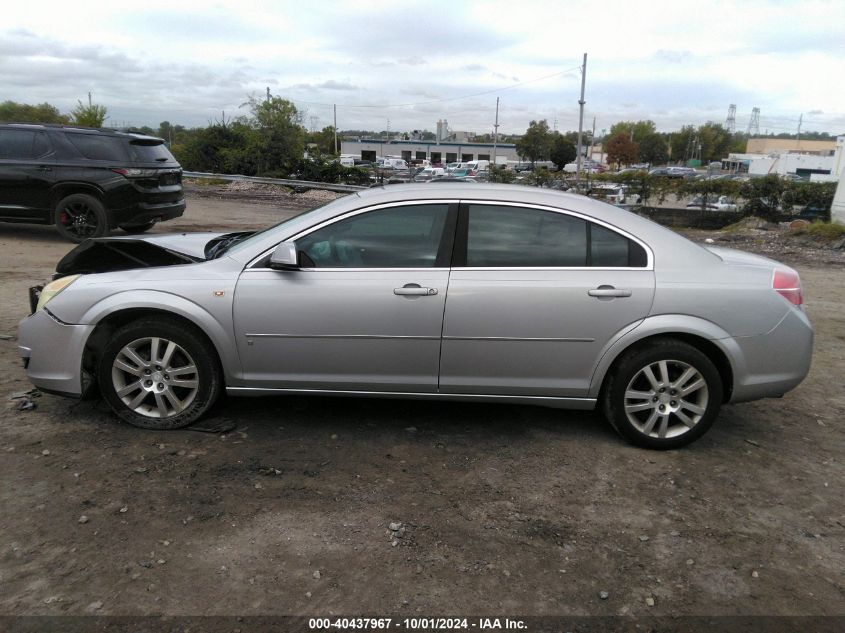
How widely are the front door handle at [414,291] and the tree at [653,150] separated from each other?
117 metres

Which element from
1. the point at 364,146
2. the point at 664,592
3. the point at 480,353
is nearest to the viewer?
the point at 664,592

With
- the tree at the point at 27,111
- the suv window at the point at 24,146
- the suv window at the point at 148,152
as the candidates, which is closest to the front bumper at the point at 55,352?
the suv window at the point at 148,152

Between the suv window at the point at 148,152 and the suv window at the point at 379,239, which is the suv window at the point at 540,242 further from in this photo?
the suv window at the point at 148,152

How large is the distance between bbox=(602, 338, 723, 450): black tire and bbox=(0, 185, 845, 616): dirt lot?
154mm


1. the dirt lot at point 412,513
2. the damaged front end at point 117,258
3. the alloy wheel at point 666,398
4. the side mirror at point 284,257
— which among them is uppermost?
the side mirror at point 284,257

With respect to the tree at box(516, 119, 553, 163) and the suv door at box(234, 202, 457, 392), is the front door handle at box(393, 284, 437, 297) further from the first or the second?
the tree at box(516, 119, 553, 163)

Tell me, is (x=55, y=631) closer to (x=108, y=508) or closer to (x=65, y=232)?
(x=108, y=508)

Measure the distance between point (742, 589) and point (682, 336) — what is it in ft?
5.30

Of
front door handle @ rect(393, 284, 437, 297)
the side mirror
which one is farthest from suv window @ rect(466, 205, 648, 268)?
the side mirror

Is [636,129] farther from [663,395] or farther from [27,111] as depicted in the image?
[663,395]

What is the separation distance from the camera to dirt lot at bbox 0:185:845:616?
2.89 m

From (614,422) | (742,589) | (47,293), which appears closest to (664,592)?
(742,589)

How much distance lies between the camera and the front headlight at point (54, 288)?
432 centimetres

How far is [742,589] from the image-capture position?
2.99 meters
